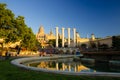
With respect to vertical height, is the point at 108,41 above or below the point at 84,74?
above

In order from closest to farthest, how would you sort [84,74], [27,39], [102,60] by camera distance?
1. [84,74]
2. [102,60]
3. [27,39]

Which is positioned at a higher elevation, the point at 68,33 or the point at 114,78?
the point at 68,33

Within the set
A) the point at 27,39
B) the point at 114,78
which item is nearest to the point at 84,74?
the point at 114,78

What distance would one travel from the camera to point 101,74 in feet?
38.1

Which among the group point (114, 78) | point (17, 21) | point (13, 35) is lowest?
point (114, 78)

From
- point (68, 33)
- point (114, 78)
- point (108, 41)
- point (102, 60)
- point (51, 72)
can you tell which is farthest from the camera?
point (68, 33)

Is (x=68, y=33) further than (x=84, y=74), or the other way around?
(x=68, y=33)

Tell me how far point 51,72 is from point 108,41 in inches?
2753

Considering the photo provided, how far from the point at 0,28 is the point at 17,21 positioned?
161 inches

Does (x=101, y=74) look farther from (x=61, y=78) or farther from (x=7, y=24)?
(x=7, y=24)

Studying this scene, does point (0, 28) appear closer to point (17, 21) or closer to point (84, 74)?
point (17, 21)

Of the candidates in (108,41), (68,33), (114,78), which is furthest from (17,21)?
(68,33)

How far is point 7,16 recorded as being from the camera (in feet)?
120

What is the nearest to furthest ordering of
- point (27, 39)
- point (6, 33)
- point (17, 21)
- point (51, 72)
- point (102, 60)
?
point (51, 72)
point (102, 60)
point (6, 33)
point (17, 21)
point (27, 39)
